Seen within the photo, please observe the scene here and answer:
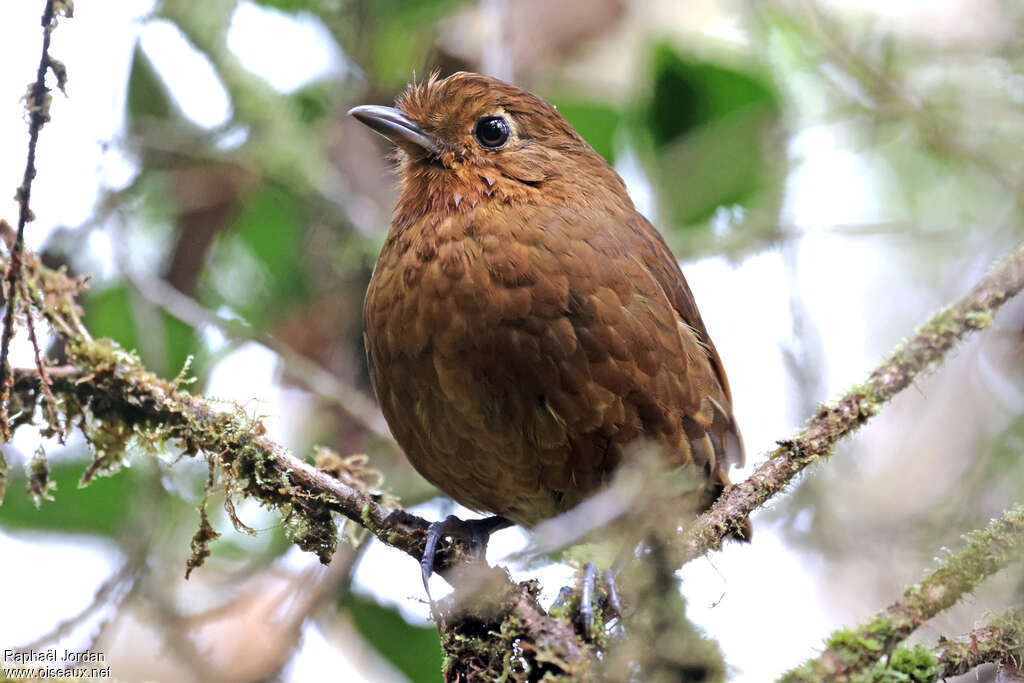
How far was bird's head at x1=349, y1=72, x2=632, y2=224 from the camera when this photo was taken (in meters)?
3.14

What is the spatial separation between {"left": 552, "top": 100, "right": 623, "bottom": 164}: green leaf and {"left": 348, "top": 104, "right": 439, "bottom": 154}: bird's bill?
42.9 inches

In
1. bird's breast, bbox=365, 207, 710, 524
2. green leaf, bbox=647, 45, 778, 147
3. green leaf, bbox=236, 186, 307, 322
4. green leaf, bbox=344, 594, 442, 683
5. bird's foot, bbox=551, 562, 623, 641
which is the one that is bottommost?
bird's foot, bbox=551, 562, 623, 641

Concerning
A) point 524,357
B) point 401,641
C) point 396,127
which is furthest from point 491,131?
point 401,641

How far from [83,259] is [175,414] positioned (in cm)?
157

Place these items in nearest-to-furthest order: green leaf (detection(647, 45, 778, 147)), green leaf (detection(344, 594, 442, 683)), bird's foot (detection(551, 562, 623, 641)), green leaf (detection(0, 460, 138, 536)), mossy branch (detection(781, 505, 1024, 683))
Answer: mossy branch (detection(781, 505, 1024, 683)), bird's foot (detection(551, 562, 623, 641)), green leaf (detection(0, 460, 138, 536)), green leaf (detection(344, 594, 442, 683)), green leaf (detection(647, 45, 778, 147))

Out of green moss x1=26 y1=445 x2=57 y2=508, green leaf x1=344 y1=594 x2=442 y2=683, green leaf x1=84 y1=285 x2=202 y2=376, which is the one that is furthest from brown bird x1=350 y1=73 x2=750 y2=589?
green leaf x1=84 y1=285 x2=202 y2=376

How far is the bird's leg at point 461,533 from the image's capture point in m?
2.54

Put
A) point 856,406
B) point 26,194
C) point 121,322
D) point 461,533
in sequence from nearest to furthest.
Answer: point 26,194 < point 856,406 < point 461,533 < point 121,322

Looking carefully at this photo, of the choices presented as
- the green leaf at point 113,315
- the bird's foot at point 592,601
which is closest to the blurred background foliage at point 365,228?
the green leaf at point 113,315

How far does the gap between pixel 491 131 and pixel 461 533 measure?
4.20ft

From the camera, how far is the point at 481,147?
326 centimetres

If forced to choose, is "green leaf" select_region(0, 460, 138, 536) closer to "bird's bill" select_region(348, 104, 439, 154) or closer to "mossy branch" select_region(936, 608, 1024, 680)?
"bird's bill" select_region(348, 104, 439, 154)

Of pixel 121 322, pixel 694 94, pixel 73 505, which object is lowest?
pixel 73 505

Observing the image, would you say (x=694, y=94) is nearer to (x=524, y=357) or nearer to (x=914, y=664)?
(x=524, y=357)
